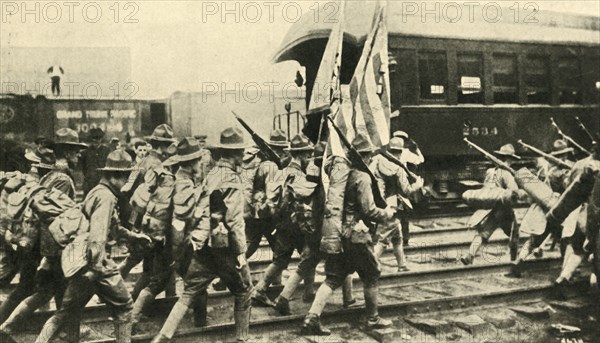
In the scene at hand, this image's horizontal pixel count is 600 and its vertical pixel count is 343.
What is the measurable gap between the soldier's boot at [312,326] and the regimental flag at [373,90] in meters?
2.68

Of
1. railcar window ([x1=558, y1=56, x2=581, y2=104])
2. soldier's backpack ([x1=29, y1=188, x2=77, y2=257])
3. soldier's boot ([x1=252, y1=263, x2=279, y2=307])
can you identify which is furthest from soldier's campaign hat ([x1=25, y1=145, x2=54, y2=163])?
railcar window ([x1=558, y1=56, x2=581, y2=104])

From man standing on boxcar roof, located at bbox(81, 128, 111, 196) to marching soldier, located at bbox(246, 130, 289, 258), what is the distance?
406 centimetres

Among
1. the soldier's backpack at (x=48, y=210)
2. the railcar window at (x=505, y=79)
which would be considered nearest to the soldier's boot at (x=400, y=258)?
the soldier's backpack at (x=48, y=210)

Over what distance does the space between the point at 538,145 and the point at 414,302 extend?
7771mm

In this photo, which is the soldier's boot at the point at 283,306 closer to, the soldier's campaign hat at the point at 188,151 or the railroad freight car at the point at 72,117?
the soldier's campaign hat at the point at 188,151

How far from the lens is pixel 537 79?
12.8m

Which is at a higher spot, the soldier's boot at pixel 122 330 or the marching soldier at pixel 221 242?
the marching soldier at pixel 221 242

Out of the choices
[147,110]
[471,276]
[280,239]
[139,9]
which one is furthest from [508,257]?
[147,110]

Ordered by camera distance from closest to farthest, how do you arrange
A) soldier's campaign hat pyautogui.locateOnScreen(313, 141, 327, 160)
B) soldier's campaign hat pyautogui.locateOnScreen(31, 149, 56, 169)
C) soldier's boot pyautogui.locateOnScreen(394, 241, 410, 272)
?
soldier's campaign hat pyautogui.locateOnScreen(31, 149, 56, 169) → soldier's campaign hat pyautogui.locateOnScreen(313, 141, 327, 160) → soldier's boot pyautogui.locateOnScreen(394, 241, 410, 272)

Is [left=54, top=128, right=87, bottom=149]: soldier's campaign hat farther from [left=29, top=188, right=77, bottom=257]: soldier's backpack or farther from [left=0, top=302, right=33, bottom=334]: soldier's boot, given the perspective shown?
[left=0, top=302, right=33, bottom=334]: soldier's boot

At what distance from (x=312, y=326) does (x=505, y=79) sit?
29.0 feet

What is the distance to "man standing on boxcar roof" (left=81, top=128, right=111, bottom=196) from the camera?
10266 millimetres

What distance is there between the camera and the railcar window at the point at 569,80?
13047 mm

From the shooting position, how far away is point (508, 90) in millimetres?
12617
